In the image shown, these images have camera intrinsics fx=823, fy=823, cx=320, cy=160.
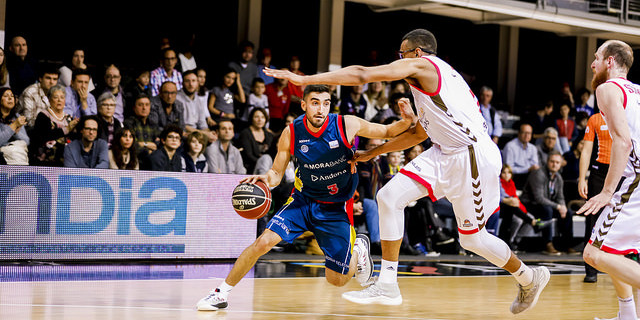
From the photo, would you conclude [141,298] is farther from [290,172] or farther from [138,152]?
[290,172]

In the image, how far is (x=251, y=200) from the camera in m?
5.47

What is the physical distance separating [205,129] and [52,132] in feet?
7.14

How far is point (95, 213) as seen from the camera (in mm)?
8578

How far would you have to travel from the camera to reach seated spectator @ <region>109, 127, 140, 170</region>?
9.33m

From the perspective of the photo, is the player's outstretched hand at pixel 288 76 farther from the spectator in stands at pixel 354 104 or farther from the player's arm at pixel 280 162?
the spectator in stands at pixel 354 104

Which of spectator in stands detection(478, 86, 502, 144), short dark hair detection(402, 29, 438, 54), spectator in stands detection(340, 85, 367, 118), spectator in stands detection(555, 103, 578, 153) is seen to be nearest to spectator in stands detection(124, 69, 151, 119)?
spectator in stands detection(340, 85, 367, 118)

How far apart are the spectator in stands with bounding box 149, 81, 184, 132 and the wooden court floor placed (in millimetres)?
3482

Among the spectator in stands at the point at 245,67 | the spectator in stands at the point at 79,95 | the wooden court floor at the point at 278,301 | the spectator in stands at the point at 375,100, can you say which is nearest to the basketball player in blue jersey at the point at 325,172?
the wooden court floor at the point at 278,301

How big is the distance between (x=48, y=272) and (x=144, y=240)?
1422 millimetres

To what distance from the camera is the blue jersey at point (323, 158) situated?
5.87 meters

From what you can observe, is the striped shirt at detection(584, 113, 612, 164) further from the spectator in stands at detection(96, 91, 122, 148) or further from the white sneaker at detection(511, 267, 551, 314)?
the spectator in stands at detection(96, 91, 122, 148)

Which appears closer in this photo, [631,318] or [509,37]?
[631,318]

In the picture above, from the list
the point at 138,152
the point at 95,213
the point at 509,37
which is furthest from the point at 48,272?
the point at 509,37

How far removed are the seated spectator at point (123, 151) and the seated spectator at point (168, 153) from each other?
0.22m
